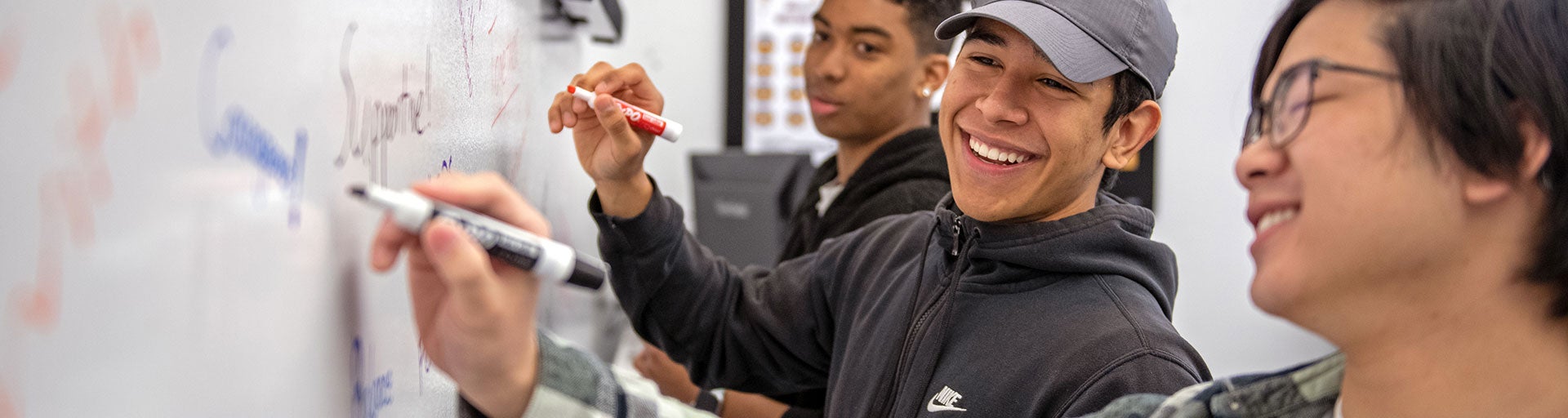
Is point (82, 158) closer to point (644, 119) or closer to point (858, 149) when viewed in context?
point (644, 119)

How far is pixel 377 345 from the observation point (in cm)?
66

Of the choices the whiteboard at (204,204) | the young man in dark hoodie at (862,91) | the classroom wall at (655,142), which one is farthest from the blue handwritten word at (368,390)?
the young man in dark hoodie at (862,91)

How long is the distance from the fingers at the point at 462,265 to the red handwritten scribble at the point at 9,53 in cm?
17

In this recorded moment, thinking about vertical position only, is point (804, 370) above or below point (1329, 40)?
below

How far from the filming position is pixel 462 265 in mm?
483

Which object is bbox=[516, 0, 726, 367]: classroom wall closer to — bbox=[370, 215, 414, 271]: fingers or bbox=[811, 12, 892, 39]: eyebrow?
bbox=[811, 12, 892, 39]: eyebrow

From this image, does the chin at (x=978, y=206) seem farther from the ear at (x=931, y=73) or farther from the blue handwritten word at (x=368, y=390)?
the ear at (x=931, y=73)

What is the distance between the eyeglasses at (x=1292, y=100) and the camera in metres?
0.59

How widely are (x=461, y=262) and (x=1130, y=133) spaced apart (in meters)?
0.64

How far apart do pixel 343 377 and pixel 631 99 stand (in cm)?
60

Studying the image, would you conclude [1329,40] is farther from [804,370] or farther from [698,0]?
[698,0]

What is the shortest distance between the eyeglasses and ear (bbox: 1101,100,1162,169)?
31cm

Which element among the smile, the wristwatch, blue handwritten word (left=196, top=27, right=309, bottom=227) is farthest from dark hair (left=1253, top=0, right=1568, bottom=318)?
the wristwatch

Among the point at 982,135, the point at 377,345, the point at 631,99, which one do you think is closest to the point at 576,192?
the point at 631,99
